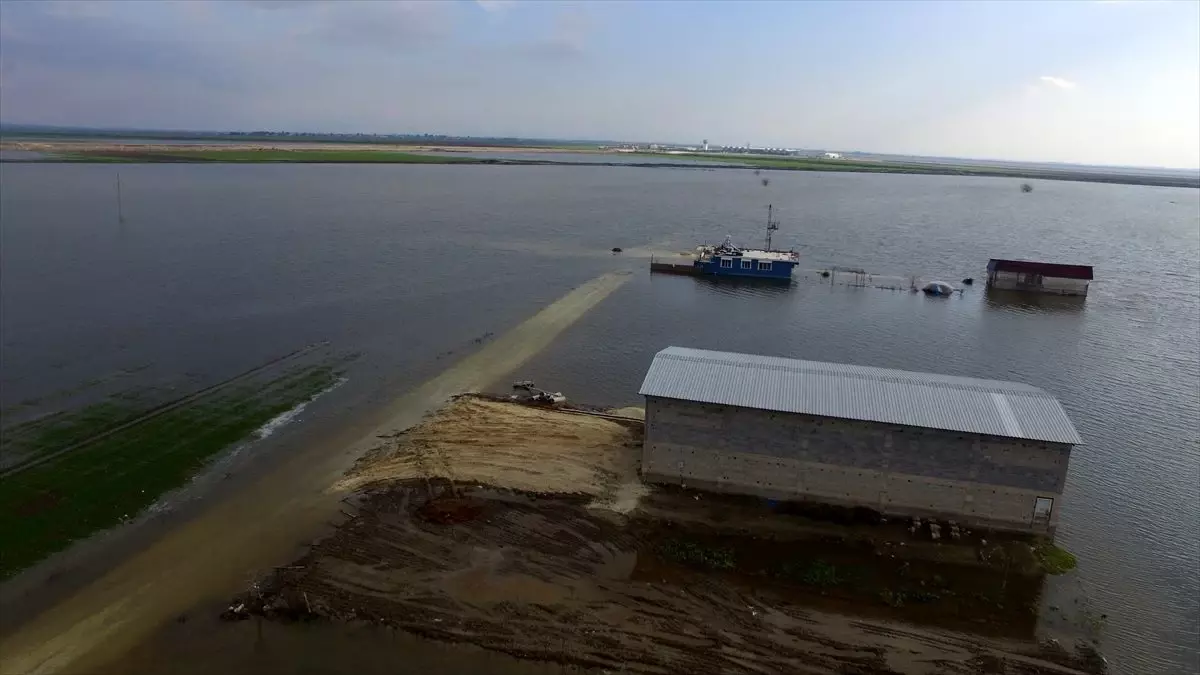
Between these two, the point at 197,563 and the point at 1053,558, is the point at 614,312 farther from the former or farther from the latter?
the point at 197,563

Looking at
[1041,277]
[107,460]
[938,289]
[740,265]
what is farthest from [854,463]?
[1041,277]

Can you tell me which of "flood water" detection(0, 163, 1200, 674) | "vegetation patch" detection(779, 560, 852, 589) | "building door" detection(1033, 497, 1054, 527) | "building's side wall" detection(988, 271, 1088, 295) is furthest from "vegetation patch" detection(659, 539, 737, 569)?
"building's side wall" detection(988, 271, 1088, 295)

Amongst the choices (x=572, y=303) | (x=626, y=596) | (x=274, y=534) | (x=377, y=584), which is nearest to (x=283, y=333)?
(x=572, y=303)

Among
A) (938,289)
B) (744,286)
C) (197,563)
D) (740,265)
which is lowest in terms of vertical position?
(197,563)

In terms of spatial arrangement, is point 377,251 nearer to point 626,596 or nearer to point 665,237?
point 665,237

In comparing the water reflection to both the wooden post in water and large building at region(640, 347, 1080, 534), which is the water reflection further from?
the wooden post in water
